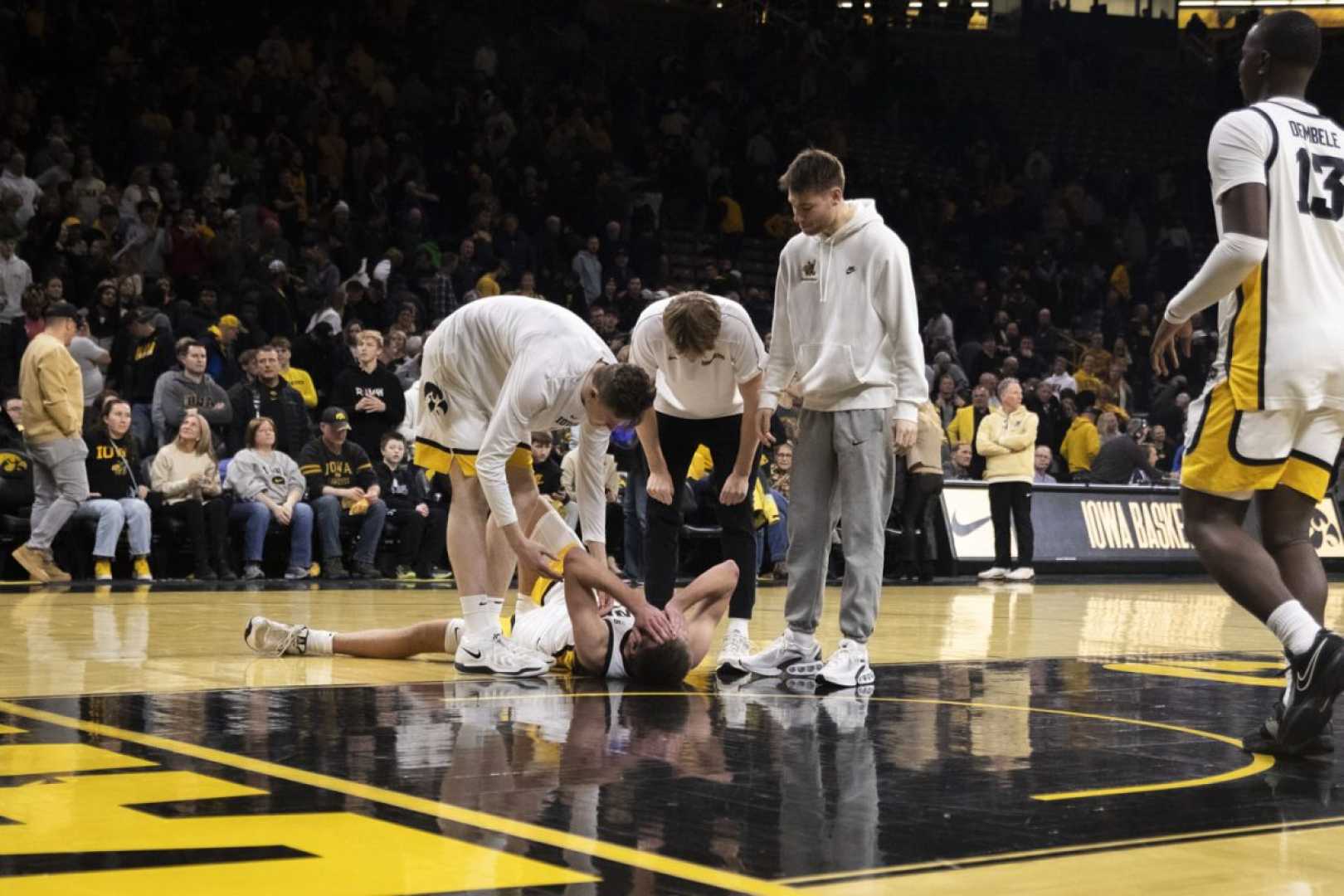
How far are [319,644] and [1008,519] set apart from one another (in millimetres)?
9576

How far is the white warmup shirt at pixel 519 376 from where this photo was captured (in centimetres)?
680

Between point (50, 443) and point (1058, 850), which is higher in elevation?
point (50, 443)

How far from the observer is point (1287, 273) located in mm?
5609

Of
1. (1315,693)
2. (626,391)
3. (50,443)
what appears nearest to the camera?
(1315,693)

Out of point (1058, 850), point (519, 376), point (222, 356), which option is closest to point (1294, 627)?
point (1058, 850)

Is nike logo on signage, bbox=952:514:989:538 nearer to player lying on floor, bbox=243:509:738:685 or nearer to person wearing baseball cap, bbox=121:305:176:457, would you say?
person wearing baseball cap, bbox=121:305:176:457

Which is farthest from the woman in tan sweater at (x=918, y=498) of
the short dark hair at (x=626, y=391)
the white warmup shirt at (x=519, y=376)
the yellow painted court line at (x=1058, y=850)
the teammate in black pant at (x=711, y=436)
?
the yellow painted court line at (x=1058, y=850)

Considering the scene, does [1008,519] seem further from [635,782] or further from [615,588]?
[635,782]

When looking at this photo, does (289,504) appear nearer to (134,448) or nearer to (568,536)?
(134,448)

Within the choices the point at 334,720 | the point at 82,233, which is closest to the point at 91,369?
the point at 82,233

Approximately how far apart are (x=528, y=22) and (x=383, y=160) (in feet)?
21.6

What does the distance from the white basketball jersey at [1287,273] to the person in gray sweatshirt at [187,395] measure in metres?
9.69

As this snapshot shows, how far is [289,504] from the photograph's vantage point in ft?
44.5

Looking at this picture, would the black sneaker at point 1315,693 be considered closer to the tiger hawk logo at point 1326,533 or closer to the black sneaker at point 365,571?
the black sneaker at point 365,571
